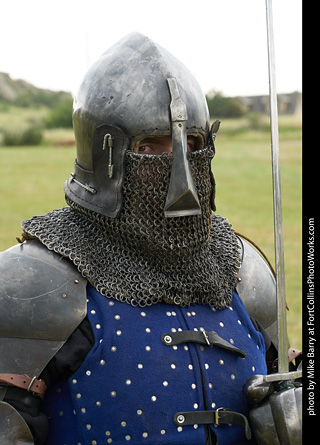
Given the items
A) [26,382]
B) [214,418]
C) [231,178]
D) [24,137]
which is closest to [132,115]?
[26,382]

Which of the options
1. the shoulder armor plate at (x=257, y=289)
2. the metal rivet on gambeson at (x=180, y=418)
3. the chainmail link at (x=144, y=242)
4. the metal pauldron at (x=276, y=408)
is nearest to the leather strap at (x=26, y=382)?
the chainmail link at (x=144, y=242)

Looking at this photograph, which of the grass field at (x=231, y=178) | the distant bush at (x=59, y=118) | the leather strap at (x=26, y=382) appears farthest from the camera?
the distant bush at (x=59, y=118)

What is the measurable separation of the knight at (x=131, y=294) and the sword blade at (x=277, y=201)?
0.26 meters

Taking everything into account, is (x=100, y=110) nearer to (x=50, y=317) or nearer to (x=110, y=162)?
(x=110, y=162)

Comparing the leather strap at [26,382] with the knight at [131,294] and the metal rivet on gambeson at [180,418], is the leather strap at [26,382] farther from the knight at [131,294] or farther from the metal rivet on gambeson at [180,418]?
the metal rivet on gambeson at [180,418]

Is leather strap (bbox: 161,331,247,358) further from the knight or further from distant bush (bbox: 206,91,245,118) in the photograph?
distant bush (bbox: 206,91,245,118)

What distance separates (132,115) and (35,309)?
96 cm

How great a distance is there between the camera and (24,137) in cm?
1684

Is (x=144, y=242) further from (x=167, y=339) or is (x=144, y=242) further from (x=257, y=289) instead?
(x=257, y=289)

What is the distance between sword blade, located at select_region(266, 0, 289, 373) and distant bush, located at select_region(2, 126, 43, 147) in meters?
14.0

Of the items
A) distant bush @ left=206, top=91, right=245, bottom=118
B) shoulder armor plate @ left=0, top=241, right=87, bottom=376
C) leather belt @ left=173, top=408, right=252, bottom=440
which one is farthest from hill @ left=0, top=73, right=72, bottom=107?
leather belt @ left=173, top=408, right=252, bottom=440

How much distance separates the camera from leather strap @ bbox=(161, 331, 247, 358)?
3.15 m

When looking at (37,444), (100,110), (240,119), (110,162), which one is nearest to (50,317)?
(37,444)

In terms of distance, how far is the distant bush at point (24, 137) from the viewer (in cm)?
1664
